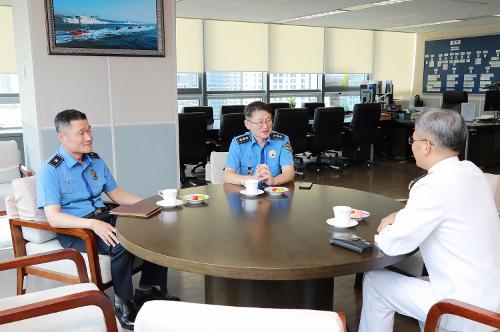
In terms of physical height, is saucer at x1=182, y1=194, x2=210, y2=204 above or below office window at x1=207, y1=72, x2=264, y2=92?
below

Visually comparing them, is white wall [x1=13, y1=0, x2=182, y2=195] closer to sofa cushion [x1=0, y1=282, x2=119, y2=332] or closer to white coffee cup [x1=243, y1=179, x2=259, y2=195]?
white coffee cup [x1=243, y1=179, x2=259, y2=195]

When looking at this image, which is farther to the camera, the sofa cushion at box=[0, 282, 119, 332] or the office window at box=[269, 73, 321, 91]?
the office window at box=[269, 73, 321, 91]

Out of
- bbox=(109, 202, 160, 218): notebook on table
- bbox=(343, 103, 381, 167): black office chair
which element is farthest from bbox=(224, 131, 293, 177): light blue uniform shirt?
bbox=(343, 103, 381, 167): black office chair

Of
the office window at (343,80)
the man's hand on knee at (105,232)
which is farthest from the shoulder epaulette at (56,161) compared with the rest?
the office window at (343,80)

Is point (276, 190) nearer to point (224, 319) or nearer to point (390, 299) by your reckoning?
point (390, 299)

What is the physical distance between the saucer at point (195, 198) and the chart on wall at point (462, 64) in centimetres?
937

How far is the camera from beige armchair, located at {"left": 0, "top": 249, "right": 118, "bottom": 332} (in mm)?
1562

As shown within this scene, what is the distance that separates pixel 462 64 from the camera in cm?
1047

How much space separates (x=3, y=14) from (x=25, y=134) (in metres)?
3.42

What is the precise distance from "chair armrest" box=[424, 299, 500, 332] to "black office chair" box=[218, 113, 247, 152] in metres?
4.67

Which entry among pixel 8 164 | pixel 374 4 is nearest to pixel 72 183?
pixel 8 164

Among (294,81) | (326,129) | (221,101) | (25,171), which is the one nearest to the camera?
(25,171)

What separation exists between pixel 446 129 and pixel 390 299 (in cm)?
74

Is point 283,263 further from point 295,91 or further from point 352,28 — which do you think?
point 352,28
